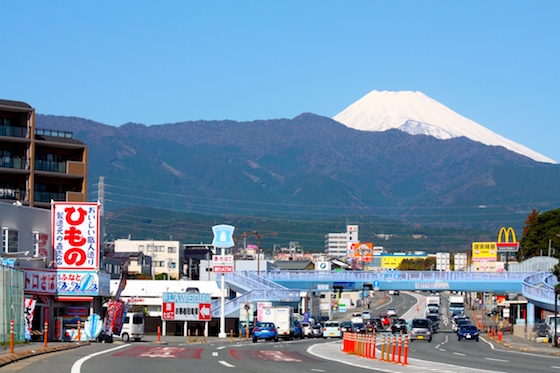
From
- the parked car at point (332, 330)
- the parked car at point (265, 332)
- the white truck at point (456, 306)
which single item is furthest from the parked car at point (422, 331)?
the white truck at point (456, 306)

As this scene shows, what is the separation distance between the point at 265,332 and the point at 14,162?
1327 inches

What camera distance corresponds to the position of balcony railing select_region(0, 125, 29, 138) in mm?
83688

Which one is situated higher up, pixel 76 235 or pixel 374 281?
pixel 76 235

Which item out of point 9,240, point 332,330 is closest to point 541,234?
point 332,330

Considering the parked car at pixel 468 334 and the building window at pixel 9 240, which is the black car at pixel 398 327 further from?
the building window at pixel 9 240

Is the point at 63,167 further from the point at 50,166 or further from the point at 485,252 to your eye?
the point at 485,252

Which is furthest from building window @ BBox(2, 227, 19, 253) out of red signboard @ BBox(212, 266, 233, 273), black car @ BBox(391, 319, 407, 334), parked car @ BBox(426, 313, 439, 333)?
parked car @ BBox(426, 313, 439, 333)

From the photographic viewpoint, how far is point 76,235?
56688mm

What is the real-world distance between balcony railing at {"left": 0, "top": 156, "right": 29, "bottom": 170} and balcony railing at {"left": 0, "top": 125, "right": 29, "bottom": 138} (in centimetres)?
243

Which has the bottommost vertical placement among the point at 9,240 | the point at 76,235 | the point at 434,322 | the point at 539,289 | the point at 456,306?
the point at 456,306

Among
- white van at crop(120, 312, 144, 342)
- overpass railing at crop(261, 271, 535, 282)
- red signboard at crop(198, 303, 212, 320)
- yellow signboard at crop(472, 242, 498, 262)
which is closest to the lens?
white van at crop(120, 312, 144, 342)

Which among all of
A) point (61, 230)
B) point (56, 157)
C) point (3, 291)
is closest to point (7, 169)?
point (56, 157)

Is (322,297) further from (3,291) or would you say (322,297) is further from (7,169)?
(3,291)

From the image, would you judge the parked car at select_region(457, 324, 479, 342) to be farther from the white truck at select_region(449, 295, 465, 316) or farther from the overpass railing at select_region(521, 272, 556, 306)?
the white truck at select_region(449, 295, 465, 316)
